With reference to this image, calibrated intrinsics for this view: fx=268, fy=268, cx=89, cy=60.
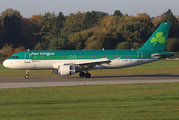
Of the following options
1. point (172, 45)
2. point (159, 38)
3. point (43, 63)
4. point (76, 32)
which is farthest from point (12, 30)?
point (159, 38)

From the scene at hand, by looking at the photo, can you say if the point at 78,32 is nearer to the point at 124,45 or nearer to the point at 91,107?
the point at 124,45

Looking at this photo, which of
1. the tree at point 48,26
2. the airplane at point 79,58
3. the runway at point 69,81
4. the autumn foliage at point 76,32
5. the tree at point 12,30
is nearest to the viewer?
the runway at point 69,81

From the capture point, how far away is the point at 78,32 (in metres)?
126

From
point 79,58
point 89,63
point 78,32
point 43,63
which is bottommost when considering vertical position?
point 89,63

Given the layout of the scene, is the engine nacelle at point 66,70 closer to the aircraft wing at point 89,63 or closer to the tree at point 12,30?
the aircraft wing at point 89,63

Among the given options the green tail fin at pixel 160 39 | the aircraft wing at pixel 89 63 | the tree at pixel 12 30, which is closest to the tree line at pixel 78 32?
the tree at pixel 12 30

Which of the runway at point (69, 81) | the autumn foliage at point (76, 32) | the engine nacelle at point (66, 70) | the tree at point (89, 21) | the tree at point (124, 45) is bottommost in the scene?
the runway at point (69, 81)

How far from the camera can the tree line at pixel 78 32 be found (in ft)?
317

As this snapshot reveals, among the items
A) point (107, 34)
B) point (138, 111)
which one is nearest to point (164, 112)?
point (138, 111)

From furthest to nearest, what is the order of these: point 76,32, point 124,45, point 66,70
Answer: point 76,32, point 124,45, point 66,70

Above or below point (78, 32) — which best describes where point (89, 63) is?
below

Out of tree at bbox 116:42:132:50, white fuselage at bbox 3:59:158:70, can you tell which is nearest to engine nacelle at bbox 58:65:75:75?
white fuselage at bbox 3:59:158:70

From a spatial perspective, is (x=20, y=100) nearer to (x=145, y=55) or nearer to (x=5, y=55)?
(x=145, y=55)

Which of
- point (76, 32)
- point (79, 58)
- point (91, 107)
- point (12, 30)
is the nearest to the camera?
point (91, 107)
